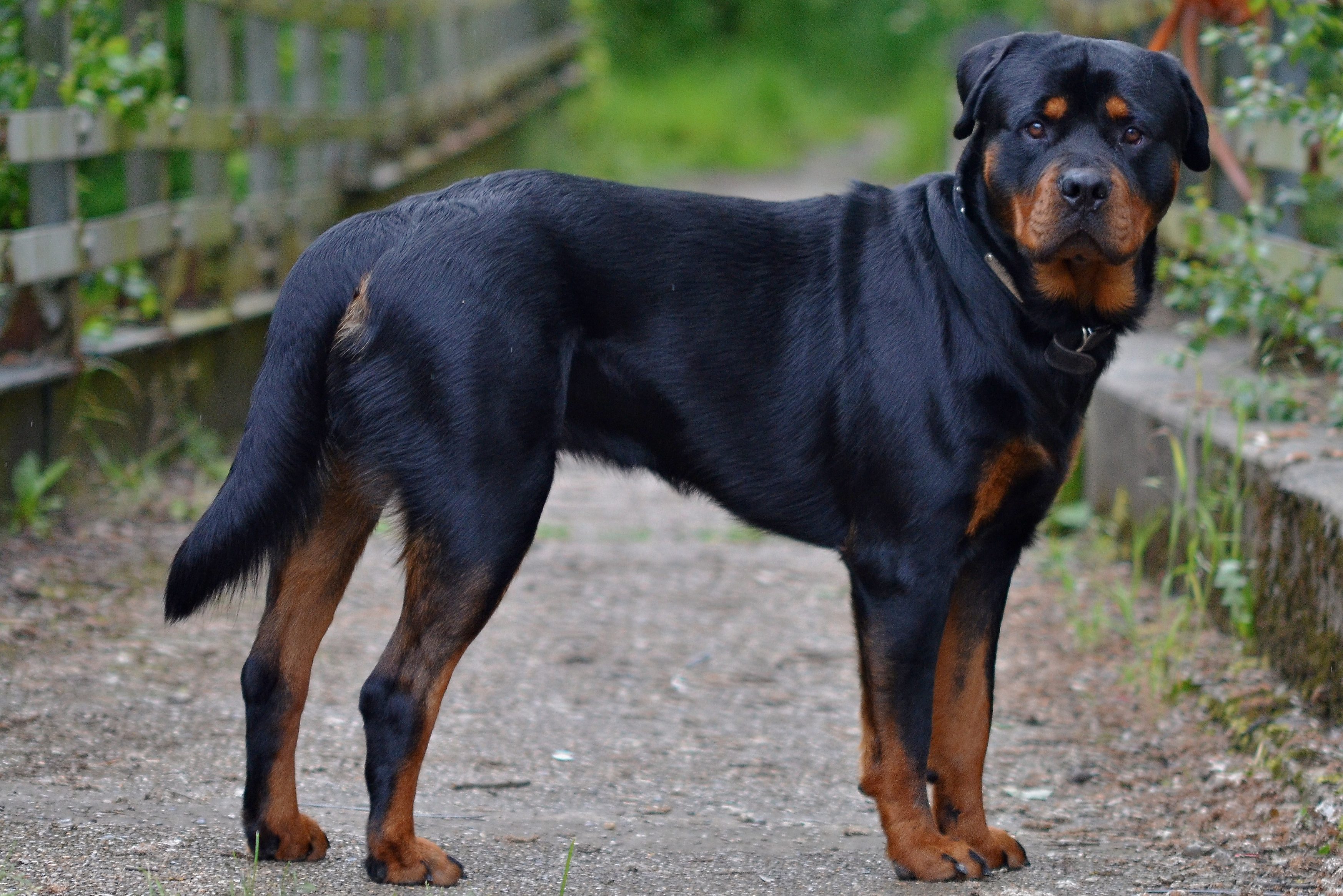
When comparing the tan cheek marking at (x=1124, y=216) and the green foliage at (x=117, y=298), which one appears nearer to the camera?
the tan cheek marking at (x=1124, y=216)

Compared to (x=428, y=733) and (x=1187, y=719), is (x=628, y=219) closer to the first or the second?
(x=428, y=733)

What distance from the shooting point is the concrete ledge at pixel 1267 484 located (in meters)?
3.44

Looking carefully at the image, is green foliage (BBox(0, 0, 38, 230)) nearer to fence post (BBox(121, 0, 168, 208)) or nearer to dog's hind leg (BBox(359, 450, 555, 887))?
fence post (BBox(121, 0, 168, 208))

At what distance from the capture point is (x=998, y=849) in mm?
2924

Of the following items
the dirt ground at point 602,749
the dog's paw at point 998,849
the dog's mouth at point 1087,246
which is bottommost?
the dirt ground at point 602,749

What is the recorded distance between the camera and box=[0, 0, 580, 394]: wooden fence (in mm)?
4832

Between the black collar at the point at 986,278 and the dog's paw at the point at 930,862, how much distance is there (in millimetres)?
994

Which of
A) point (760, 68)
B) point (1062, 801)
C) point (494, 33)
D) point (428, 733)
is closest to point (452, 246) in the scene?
point (428, 733)

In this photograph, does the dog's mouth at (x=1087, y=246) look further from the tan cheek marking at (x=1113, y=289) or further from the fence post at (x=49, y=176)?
the fence post at (x=49, y=176)

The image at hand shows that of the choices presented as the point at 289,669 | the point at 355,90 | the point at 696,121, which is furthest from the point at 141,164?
the point at 696,121

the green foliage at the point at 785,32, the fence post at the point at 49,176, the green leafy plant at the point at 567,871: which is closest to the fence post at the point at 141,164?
the fence post at the point at 49,176

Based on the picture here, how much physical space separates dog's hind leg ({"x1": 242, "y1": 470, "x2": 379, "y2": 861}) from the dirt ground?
3.1 inches

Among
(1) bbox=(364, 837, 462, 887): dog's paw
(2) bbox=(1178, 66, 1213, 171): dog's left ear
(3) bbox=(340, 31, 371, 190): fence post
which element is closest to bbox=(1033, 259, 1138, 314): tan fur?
(2) bbox=(1178, 66, 1213, 171): dog's left ear

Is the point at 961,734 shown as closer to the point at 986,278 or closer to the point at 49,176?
the point at 986,278
